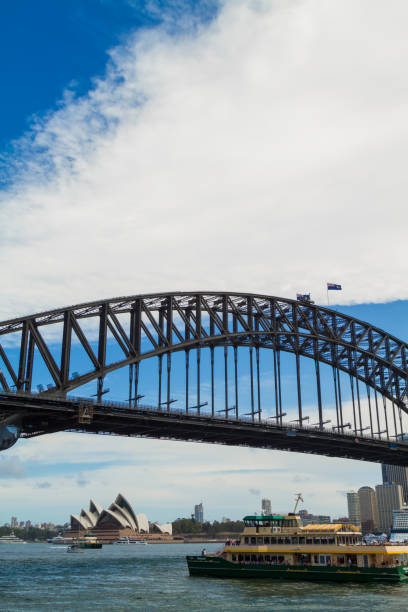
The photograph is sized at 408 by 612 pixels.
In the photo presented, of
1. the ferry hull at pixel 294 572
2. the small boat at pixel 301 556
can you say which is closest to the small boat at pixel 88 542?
the ferry hull at pixel 294 572

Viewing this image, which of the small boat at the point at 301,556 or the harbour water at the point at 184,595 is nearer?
the harbour water at the point at 184,595

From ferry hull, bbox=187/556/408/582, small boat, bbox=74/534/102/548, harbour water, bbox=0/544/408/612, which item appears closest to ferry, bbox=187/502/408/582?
ferry hull, bbox=187/556/408/582

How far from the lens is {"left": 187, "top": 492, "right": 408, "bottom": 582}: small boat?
5178 cm

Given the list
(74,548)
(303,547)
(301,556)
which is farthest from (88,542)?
(303,547)

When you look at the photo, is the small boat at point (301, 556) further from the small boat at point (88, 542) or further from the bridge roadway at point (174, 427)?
the small boat at point (88, 542)

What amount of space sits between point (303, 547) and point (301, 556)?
40.7 inches

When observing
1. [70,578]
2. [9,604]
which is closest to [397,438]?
[70,578]

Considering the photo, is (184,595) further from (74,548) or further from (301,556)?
(74,548)

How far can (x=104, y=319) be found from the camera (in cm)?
7331

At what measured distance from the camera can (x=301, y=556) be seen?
5434 cm

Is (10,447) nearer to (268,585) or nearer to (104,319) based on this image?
(104,319)

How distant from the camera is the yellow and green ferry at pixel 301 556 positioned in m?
51.8

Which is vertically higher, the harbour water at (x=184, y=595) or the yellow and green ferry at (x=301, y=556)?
the yellow and green ferry at (x=301, y=556)

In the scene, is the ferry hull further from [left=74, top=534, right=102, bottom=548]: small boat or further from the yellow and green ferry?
[left=74, top=534, right=102, bottom=548]: small boat
